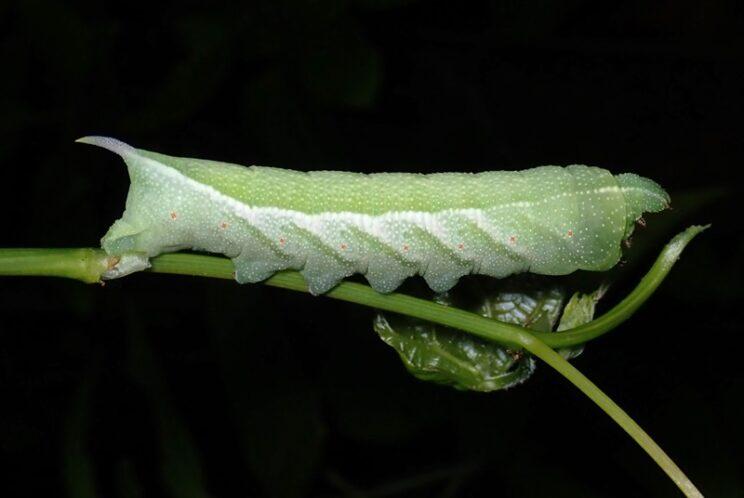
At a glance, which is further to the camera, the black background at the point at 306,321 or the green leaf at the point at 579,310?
the black background at the point at 306,321

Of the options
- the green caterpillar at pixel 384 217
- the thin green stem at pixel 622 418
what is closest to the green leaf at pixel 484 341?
the green caterpillar at pixel 384 217

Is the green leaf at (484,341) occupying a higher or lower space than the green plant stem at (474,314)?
lower

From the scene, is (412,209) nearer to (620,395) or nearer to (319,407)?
(319,407)

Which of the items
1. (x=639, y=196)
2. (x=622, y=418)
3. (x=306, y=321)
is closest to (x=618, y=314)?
(x=622, y=418)

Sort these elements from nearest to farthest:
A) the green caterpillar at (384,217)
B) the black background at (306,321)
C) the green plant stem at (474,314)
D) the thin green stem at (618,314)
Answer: the green plant stem at (474,314) < the thin green stem at (618,314) < the green caterpillar at (384,217) < the black background at (306,321)

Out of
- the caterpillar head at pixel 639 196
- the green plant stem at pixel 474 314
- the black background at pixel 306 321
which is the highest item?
the caterpillar head at pixel 639 196

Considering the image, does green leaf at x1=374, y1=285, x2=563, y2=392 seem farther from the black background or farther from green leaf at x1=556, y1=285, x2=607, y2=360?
the black background

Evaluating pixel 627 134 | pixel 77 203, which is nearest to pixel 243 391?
pixel 77 203

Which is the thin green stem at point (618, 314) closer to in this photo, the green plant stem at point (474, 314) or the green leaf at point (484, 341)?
the green plant stem at point (474, 314)
